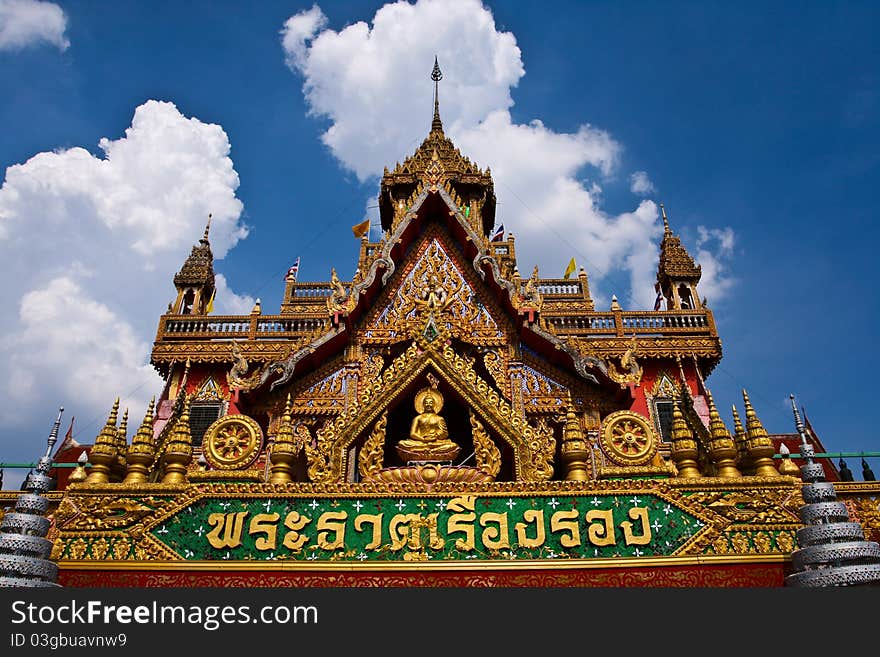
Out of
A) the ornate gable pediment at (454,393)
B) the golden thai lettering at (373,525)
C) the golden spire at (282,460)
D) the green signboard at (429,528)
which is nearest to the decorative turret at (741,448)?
the green signboard at (429,528)

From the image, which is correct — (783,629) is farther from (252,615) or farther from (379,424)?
(379,424)

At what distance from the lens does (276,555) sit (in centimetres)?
662

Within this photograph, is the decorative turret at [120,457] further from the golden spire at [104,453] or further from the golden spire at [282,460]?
the golden spire at [282,460]

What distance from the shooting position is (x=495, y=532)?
6734 millimetres

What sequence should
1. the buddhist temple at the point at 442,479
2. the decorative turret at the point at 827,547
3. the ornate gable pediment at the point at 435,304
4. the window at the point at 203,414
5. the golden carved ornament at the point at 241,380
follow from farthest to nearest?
the window at the point at 203,414
the ornate gable pediment at the point at 435,304
the golden carved ornament at the point at 241,380
the buddhist temple at the point at 442,479
the decorative turret at the point at 827,547

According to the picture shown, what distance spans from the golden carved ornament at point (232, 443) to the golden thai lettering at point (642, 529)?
493 centimetres

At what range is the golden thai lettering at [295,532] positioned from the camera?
667 centimetres

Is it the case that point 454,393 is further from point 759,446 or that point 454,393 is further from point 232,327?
point 232,327

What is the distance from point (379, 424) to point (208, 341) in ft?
39.8

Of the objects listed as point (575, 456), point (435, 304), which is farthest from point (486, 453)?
point (435, 304)

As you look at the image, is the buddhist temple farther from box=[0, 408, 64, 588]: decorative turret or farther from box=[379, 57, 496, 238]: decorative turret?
box=[379, 57, 496, 238]: decorative turret

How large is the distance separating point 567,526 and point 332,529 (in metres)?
2.81

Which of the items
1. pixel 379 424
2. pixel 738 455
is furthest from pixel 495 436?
pixel 738 455

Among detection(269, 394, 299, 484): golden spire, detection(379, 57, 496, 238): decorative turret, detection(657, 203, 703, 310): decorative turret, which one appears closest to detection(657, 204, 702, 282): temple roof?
detection(657, 203, 703, 310): decorative turret
